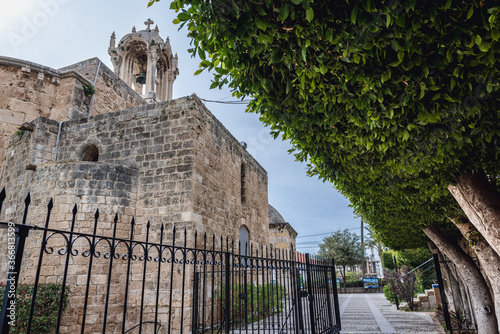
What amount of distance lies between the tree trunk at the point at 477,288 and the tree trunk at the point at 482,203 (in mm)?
3467

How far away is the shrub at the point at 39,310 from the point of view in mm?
5832

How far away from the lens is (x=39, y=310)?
595cm

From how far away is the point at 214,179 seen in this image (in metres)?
9.02

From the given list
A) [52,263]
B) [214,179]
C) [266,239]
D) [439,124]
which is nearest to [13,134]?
[52,263]

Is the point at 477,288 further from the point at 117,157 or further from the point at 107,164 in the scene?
the point at 117,157

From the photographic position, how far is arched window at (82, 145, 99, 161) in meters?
9.21

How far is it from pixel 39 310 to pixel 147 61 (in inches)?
529

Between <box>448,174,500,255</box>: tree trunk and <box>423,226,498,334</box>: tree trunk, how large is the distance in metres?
3.47

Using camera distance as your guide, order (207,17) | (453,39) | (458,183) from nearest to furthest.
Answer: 1. (453,39)
2. (207,17)
3. (458,183)

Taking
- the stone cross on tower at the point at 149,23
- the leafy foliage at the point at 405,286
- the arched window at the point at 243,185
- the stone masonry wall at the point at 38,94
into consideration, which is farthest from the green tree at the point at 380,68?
the stone cross on tower at the point at 149,23

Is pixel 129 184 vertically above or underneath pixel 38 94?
underneath

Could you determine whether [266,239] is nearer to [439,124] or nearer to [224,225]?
[224,225]

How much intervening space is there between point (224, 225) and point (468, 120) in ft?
23.8

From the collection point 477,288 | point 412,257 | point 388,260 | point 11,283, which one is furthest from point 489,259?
point 388,260
